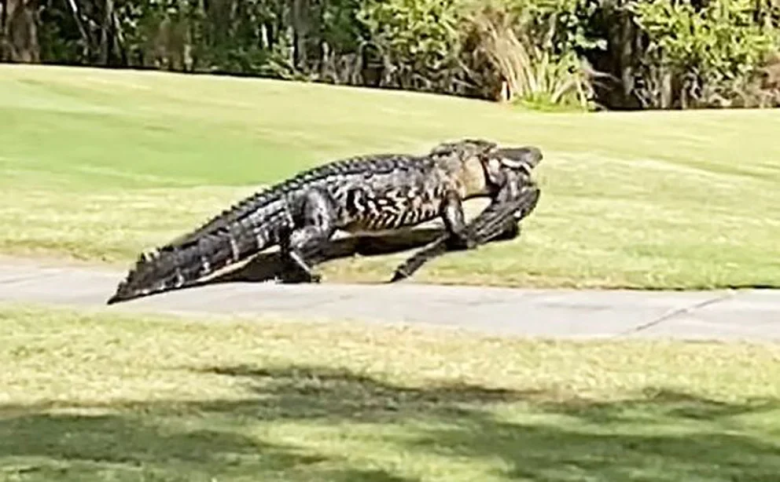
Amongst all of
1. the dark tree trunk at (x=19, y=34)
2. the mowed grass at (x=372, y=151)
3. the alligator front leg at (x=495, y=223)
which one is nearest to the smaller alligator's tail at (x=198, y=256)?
the mowed grass at (x=372, y=151)

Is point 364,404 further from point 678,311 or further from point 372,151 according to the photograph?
point 372,151

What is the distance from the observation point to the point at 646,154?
21391 mm

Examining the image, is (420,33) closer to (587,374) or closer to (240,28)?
(240,28)

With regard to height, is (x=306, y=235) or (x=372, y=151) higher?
(x=306, y=235)

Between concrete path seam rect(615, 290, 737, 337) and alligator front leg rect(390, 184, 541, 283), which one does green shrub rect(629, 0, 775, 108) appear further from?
concrete path seam rect(615, 290, 737, 337)

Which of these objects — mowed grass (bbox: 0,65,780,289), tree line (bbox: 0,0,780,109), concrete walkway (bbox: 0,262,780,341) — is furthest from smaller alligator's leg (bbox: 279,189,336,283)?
tree line (bbox: 0,0,780,109)

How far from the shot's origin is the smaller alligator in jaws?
463 inches

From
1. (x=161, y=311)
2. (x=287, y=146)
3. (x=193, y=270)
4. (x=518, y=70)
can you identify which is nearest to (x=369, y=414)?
(x=161, y=311)

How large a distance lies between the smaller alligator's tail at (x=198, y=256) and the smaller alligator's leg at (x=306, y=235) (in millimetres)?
93

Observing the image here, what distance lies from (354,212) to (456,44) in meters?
23.5

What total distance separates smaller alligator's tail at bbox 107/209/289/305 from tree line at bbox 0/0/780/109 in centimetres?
2115

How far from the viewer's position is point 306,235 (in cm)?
1223

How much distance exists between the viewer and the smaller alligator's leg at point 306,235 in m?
12.2

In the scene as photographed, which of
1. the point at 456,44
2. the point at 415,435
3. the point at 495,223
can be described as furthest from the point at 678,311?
the point at 456,44
